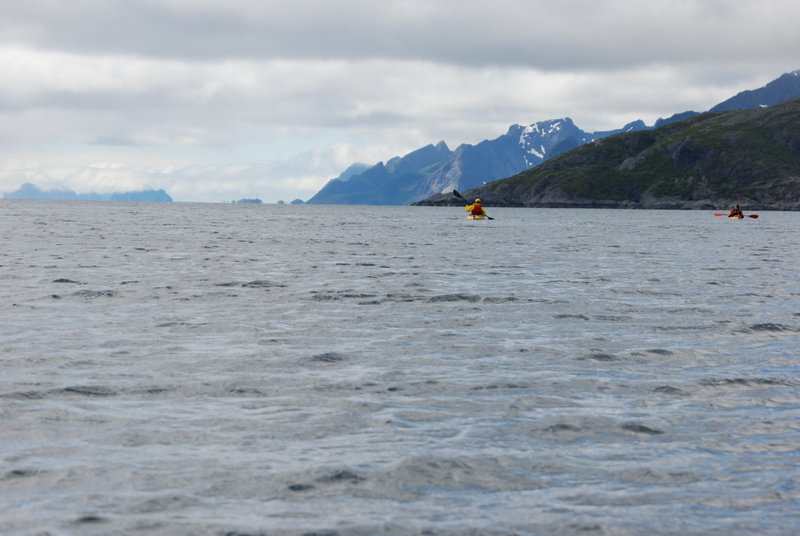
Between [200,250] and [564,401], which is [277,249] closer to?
[200,250]

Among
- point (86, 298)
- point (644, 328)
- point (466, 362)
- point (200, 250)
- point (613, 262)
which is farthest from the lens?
point (200, 250)

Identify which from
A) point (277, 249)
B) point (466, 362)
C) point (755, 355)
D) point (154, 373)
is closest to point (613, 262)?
point (277, 249)

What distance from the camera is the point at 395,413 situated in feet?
41.1

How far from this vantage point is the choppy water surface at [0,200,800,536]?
8508 millimetres

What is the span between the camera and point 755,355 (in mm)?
17812

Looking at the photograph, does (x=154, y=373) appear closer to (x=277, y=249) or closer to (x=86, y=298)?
(x=86, y=298)

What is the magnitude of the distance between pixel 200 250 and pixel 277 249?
614 cm

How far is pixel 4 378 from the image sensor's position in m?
14.5

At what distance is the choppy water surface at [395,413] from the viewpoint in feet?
27.9

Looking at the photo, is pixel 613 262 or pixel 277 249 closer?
pixel 613 262

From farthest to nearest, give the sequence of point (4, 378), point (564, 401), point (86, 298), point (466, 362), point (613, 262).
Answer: point (613, 262) → point (86, 298) → point (466, 362) → point (4, 378) → point (564, 401)

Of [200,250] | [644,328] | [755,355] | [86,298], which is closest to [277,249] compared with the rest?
[200,250]

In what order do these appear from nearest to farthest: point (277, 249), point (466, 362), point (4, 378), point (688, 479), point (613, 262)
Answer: point (688, 479)
point (4, 378)
point (466, 362)
point (613, 262)
point (277, 249)

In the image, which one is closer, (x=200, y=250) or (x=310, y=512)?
(x=310, y=512)
